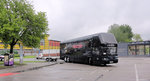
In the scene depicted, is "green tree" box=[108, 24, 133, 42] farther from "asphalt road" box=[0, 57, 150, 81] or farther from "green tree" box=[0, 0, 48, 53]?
"asphalt road" box=[0, 57, 150, 81]

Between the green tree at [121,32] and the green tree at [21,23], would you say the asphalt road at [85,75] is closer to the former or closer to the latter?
the green tree at [21,23]

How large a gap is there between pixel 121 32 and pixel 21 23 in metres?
76.1

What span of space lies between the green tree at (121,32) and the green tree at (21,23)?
7002 cm

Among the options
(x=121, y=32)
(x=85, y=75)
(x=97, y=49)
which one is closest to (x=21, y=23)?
(x=97, y=49)

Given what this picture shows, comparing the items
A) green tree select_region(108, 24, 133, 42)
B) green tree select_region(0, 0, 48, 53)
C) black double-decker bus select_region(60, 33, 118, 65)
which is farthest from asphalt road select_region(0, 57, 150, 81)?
green tree select_region(108, 24, 133, 42)

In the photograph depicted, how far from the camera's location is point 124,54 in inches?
2299

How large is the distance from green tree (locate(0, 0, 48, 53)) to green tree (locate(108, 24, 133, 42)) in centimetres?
7002

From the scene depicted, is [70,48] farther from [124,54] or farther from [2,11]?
[124,54]

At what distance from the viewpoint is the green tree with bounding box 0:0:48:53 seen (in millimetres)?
19672

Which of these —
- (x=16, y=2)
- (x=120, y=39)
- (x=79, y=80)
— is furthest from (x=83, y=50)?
(x=120, y=39)

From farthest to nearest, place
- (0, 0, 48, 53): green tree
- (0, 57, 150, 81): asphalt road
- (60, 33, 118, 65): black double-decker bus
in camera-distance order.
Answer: (60, 33, 118, 65): black double-decker bus → (0, 0, 48, 53): green tree → (0, 57, 150, 81): asphalt road

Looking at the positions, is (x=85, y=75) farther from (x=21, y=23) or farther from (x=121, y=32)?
(x=121, y=32)

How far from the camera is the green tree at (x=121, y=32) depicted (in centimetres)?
8856

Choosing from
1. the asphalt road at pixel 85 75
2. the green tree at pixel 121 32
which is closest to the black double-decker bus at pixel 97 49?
the asphalt road at pixel 85 75
